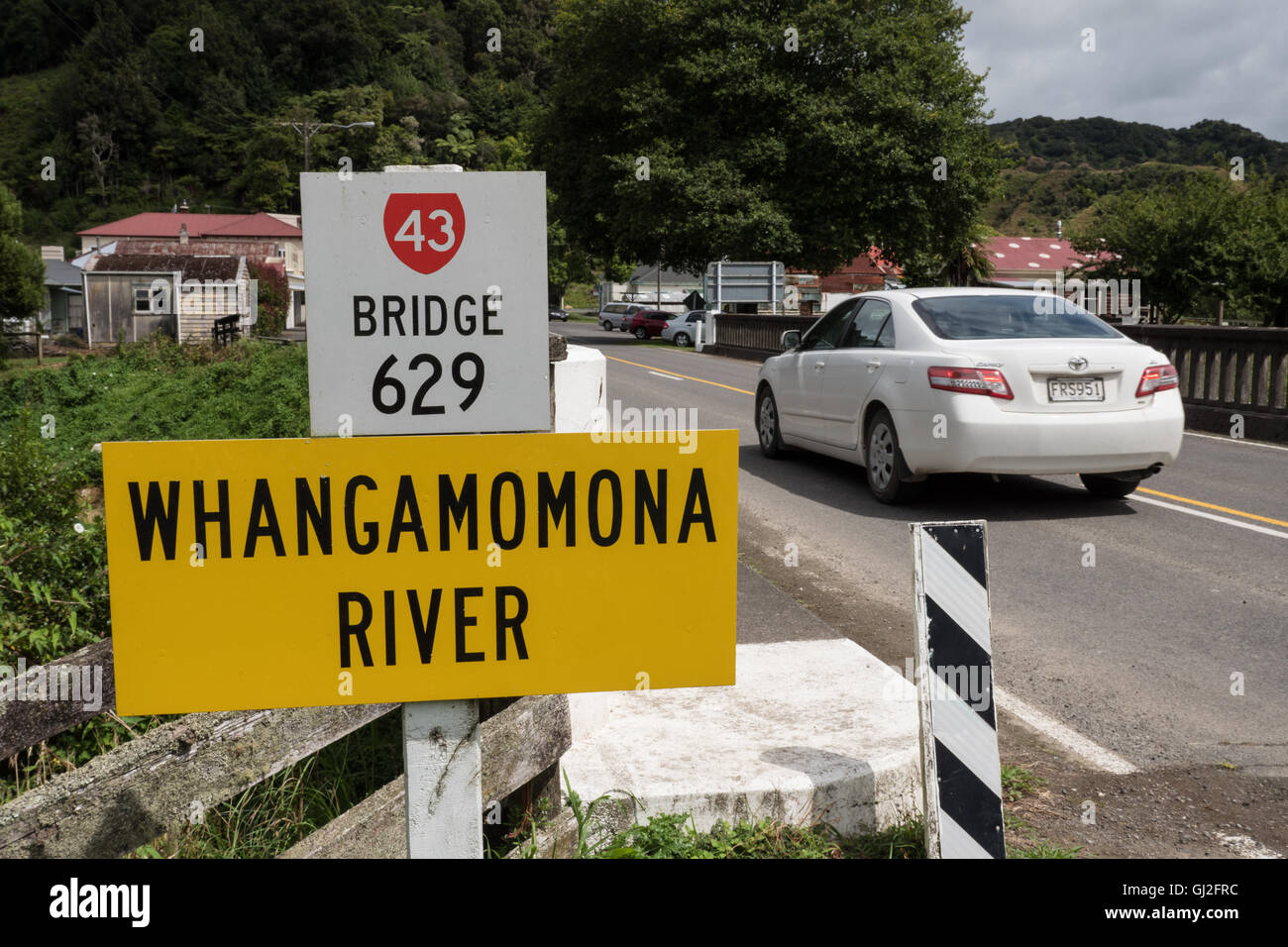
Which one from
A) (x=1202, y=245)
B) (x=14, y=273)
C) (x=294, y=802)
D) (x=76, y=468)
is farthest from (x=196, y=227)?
(x=294, y=802)

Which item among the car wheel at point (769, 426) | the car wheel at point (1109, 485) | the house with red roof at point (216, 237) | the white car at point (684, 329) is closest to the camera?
the car wheel at point (1109, 485)

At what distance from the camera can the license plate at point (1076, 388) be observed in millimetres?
8195

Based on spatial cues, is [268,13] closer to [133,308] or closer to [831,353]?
[133,308]

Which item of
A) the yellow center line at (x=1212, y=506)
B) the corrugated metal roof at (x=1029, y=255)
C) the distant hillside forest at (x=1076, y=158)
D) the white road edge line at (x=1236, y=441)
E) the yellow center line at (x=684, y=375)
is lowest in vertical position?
the yellow center line at (x=1212, y=506)

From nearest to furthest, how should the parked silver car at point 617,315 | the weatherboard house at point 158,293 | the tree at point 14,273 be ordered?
the tree at point 14,273
the weatherboard house at point 158,293
the parked silver car at point 617,315

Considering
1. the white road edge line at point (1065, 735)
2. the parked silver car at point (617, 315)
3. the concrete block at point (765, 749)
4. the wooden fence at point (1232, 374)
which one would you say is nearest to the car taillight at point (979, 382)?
the white road edge line at point (1065, 735)

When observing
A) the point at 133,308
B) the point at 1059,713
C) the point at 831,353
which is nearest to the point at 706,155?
the point at 133,308

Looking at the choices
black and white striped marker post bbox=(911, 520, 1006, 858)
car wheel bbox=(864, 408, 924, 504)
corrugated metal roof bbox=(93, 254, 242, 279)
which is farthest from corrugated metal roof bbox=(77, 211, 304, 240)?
black and white striped marker post bbox=(911, 520, 1006, 858)

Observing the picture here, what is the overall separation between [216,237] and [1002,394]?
6512 centimetres

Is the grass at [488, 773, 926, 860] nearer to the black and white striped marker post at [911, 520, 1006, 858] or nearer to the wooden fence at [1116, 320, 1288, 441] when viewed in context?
the black and white striped marker post at [911, 520, 1006, 858]

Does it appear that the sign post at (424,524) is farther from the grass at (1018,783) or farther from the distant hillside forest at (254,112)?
the distant hillside forest at (254,112)

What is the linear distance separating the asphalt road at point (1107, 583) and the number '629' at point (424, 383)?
307 centimetres

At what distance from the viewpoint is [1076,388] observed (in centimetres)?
823

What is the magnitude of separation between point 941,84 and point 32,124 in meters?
122
